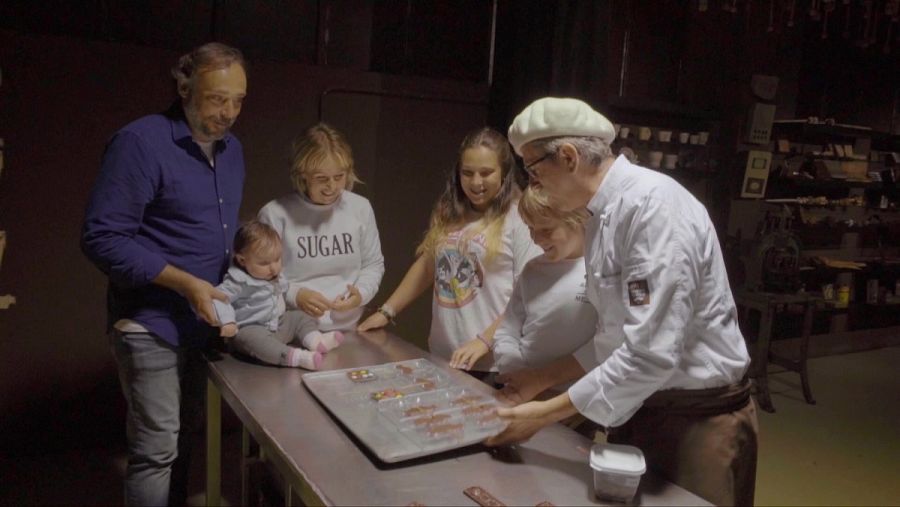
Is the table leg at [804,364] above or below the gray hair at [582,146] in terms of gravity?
below

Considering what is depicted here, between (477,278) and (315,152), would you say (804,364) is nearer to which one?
(477,278)

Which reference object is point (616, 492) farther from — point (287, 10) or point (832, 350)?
point (832, 350)

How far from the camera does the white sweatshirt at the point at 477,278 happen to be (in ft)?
7.31

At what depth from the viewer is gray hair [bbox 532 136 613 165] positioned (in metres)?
1.51

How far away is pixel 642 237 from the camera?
54.8 inches

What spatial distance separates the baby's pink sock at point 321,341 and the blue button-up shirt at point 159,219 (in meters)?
0.31

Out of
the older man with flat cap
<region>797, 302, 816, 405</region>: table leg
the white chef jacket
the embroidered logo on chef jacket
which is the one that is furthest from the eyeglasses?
<region>797, 302, 816, 405</region>: table leg

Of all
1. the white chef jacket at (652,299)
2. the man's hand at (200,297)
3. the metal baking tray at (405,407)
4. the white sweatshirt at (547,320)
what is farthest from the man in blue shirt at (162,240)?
the white chef jacket at (652,299)

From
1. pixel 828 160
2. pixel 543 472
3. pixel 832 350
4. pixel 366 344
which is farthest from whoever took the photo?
pixel 832 350

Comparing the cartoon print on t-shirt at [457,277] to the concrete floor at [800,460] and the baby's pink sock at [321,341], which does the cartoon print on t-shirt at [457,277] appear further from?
the concrete floor at [800,460]

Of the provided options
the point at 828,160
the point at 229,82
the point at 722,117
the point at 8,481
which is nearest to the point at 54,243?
the point at 8,481

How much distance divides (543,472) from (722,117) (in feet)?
14.2

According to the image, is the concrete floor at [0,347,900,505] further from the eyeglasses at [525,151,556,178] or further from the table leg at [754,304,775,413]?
the eyeglasses at [525,151,556,178]

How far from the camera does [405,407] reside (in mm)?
1683
